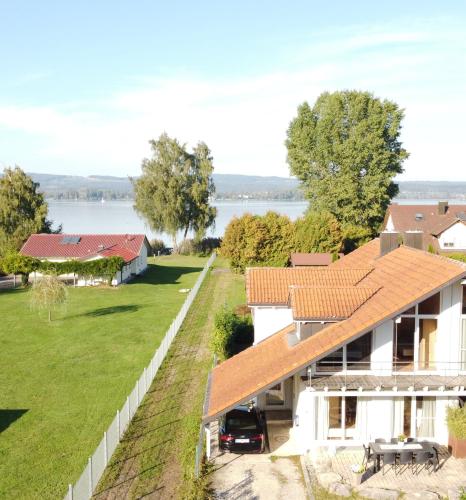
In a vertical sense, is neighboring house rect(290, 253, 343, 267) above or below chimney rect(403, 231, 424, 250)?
below

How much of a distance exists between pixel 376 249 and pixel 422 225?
113 feet

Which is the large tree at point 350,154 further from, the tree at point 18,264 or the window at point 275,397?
the window at point 275,397

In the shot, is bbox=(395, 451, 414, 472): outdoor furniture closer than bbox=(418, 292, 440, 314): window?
Yes

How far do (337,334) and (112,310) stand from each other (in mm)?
27152

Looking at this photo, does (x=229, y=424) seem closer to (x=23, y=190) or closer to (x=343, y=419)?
(x=343, y=419)

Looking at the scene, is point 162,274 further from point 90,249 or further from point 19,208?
point 19,208

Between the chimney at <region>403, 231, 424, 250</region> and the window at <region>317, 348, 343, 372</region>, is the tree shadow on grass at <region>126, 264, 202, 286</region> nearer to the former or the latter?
the chimney at <region>403, 231, 424, 250</region>

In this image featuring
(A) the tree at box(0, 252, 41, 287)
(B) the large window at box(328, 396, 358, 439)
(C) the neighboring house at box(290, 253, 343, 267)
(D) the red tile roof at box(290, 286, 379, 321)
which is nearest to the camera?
(B) the large window at box(328, 396, 358, 439)

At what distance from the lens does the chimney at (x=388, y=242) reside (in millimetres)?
24906

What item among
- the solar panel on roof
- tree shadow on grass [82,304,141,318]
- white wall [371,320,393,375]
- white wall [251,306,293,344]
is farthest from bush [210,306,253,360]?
the solar panel on roof

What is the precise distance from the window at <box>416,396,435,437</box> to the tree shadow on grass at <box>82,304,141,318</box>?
2653cm

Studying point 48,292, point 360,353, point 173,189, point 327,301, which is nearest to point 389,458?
point 360,353

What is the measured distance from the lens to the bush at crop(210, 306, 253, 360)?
89.7ft

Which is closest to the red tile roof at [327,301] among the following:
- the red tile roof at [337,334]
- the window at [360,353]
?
the red tile roof at [337,334]
